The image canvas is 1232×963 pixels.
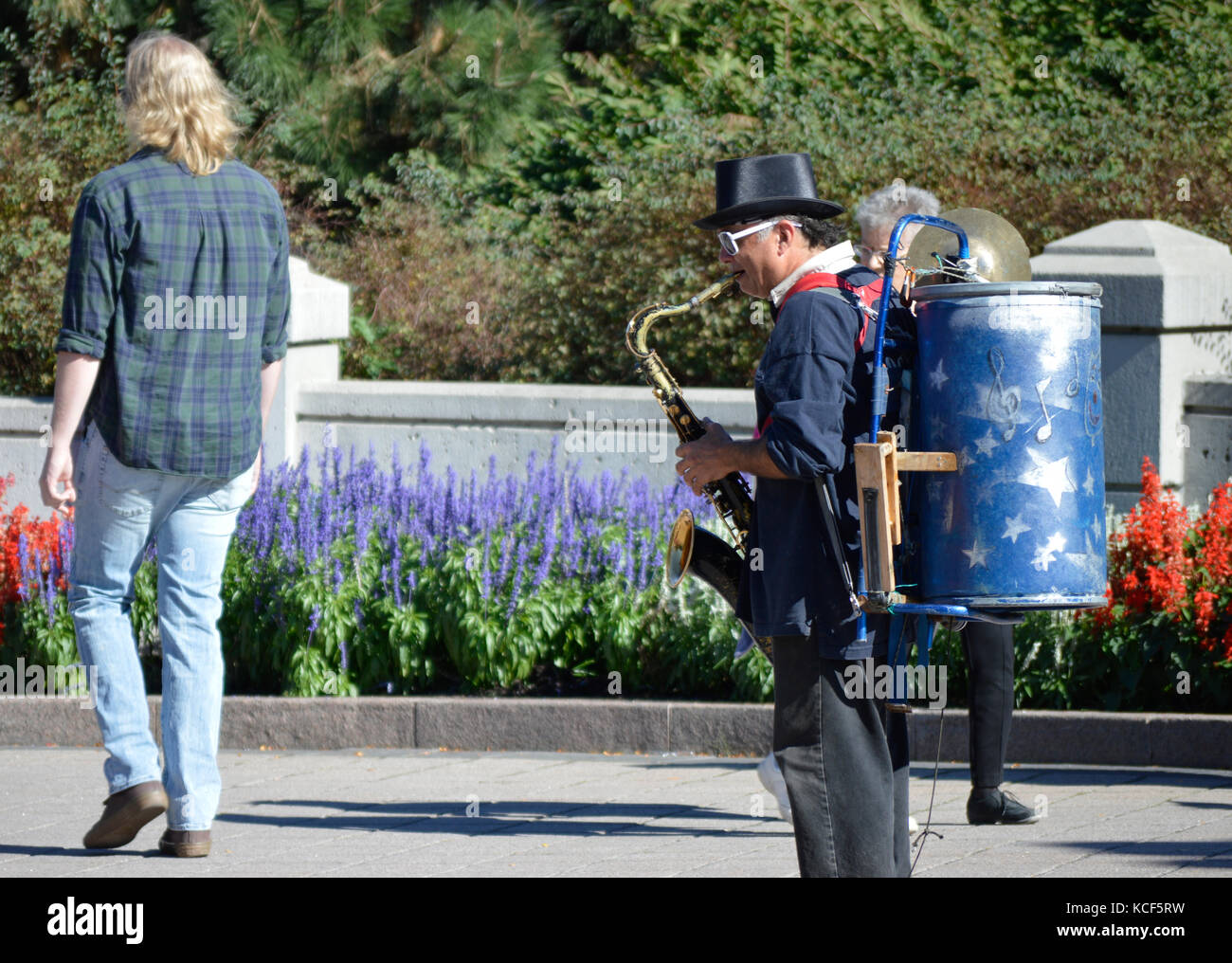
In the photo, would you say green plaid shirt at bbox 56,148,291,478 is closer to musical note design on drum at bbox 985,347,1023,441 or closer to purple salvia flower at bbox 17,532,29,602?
musical note design on drum at bbox 985,347,1023,441

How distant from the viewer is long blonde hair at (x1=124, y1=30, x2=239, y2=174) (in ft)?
15.7

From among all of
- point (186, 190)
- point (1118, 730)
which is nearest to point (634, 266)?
point (1118, 730)

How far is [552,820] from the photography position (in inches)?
222

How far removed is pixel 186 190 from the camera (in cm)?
481

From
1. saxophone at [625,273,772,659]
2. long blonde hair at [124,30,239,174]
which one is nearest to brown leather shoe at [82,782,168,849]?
saxophone at [625,273,772,659]

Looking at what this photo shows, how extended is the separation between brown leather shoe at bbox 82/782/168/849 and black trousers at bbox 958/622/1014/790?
2.37 m

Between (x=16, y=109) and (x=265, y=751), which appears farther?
(x=16, y=109)

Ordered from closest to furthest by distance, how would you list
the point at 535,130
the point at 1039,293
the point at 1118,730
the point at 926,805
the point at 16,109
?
1. the point at 1039,293
2. the point at 926,805
3. the point at 1118,730
4. the point at 16,109
5. the point at 535,130

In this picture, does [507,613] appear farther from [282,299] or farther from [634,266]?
[634,266]

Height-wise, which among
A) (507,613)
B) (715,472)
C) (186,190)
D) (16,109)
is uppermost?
(16,109)

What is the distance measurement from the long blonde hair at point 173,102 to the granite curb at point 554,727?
101 inches

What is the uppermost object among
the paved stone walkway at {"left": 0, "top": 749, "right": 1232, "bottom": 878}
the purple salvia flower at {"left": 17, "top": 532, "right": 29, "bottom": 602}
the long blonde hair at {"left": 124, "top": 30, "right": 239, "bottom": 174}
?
the long blonde hair at {"left": 124, "top": 30, "right": 239, "bottom": 174}

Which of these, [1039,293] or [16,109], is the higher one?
[16,109]

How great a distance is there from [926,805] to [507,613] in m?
1.93
